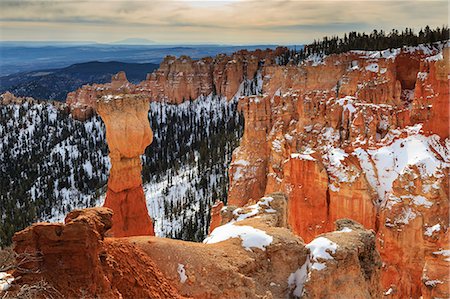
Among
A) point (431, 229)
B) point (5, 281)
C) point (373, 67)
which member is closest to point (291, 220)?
point (431, 229)

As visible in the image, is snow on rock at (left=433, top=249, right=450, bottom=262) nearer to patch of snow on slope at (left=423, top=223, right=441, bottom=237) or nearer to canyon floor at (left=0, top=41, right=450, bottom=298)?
canyon floor at (left=0, top=41, right=450, bottom=298)

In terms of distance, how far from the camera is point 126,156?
15.3m

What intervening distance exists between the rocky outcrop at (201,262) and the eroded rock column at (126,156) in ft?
14.8

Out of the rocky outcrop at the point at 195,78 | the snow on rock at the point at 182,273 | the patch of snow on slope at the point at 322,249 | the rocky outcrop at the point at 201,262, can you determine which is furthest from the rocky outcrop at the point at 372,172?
the rocky outcrop at the point at 195,78

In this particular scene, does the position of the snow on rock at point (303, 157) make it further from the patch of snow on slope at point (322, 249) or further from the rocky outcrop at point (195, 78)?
the rocky outcrop at point (195, 78)

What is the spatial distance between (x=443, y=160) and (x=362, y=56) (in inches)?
1919

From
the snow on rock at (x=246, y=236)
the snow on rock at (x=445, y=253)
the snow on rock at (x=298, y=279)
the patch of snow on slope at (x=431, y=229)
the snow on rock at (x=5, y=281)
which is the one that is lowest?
the snow on rock at (x=445, y=253)

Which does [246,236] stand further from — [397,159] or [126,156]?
[397,159]

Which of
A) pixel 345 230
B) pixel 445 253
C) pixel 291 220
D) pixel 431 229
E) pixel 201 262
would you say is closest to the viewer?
pixel 201 262

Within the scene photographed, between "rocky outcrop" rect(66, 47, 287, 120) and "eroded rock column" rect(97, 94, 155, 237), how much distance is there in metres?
90.7

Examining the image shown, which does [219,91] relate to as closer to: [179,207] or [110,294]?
[179,207]

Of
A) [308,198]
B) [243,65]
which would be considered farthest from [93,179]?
[308,198]

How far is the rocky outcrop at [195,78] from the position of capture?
10544 cm

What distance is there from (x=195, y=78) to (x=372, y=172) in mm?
90806
